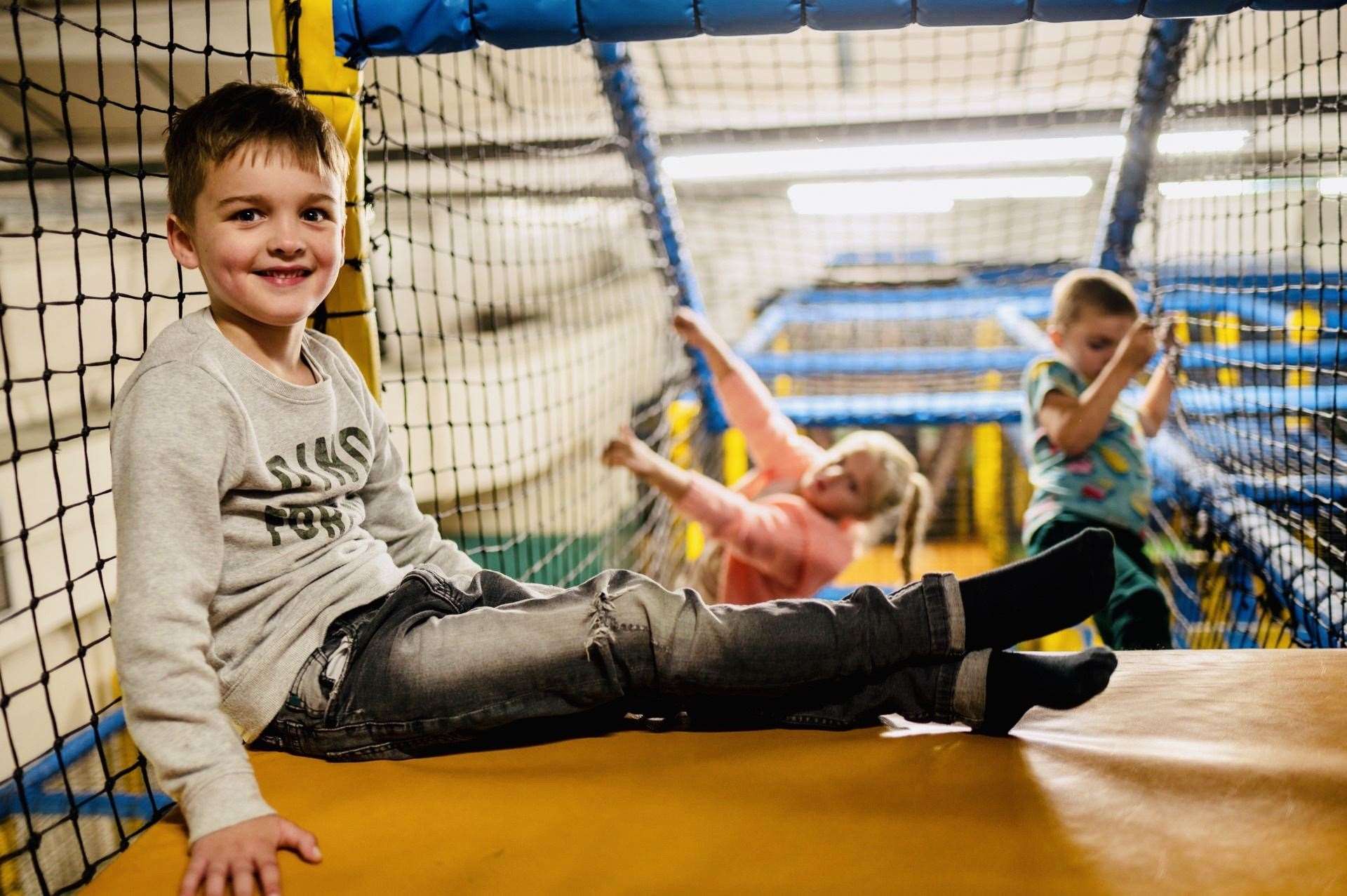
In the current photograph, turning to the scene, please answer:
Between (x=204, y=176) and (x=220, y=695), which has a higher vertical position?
(x=204, y=176)

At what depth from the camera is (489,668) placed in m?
0.85

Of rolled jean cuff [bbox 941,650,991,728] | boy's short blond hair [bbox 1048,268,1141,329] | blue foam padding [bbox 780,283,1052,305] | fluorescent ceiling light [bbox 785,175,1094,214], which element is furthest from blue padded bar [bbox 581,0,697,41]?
fluorescent ceiling light [bbox 785,175,1094,214]

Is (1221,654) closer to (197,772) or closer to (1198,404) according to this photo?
(197,772)

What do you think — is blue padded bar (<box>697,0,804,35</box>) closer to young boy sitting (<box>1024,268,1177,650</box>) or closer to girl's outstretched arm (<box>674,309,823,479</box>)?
young boy sitting (<box>1024,268,1177,650</box>)

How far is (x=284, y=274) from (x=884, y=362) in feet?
7.69

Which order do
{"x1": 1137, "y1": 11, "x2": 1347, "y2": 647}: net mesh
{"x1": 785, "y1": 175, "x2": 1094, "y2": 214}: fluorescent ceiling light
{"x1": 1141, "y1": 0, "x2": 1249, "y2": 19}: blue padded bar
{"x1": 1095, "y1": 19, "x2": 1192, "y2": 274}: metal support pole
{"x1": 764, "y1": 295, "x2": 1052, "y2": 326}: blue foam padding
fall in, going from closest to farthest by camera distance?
{"x1": 1141, "y1": 0, "x2": 1249, "y2": 19}: blue padded bar < {"x1": 1137, "y1": 11, "x2": 1347, "y2": 647}: net mesh < {"x1": 1095, "y1": 19, "x2": 1192, "y2": 274}: metal support pole < {"x1": 764, "y1": 295, "x2": 1052, "y2": 326}: blue foam padding < {"x1": 785, "y1": 175, "x2": 1094, "y2": 214}: fluorescent ceiling light

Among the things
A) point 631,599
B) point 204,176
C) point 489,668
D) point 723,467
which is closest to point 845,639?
point 631,599

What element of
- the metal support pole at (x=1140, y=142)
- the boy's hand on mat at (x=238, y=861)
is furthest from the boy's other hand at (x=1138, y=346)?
the boy's hand on mat at (x=238, y=861)

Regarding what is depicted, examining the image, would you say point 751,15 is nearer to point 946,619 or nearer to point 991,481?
point 946,619

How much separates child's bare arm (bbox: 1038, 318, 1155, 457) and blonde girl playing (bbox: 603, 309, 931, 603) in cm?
30

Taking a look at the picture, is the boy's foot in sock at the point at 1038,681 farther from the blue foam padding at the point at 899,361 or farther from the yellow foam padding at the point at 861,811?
the blue foam padding at the point at 899,361

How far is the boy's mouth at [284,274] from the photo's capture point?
0.83 metres

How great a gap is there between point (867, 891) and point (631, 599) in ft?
1.00

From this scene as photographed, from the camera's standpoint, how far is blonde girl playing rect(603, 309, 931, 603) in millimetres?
1745
